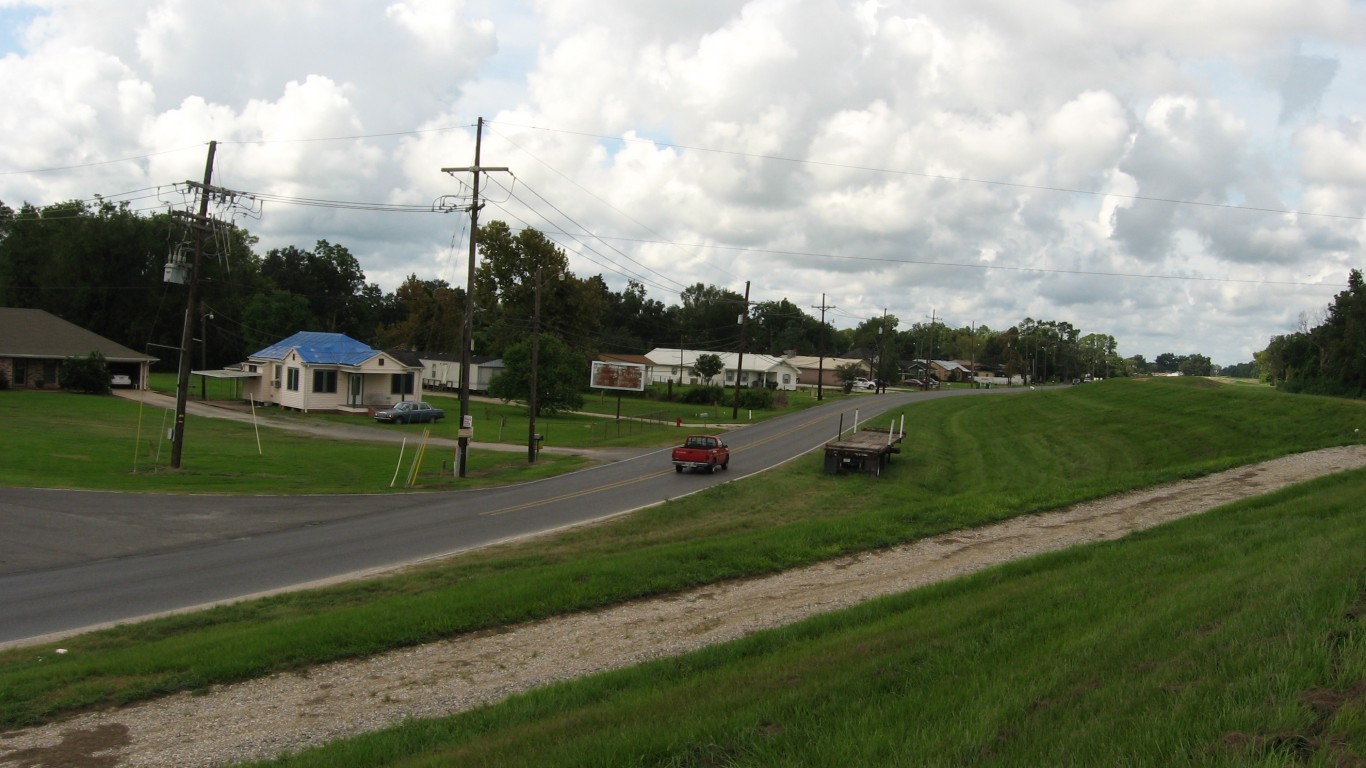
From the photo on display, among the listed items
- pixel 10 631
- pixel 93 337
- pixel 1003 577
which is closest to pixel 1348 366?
pixel 1003 577

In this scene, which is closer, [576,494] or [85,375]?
[576,494]

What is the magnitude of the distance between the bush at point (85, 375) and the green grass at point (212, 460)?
1257cm

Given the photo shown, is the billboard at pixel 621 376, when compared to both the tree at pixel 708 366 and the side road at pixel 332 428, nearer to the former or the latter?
the side road at pixel 332 428

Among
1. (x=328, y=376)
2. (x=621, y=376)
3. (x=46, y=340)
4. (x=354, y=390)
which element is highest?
(x=46, y=340)

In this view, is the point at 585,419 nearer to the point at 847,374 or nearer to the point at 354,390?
the point at 354,390

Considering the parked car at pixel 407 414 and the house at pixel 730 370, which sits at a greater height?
the house at pixel 730 370

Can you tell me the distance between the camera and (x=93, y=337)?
239ft

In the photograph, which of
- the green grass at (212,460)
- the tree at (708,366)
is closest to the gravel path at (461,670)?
the green grass at (212,460)

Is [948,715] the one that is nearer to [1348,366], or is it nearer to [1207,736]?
[1207,736]

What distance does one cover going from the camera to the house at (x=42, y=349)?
6531 centimetres

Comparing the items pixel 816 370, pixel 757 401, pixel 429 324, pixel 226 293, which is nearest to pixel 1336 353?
pixel 757 401

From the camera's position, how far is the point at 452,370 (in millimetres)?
93438

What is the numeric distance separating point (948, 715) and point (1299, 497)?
623 inches

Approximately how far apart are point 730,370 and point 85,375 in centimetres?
6886
